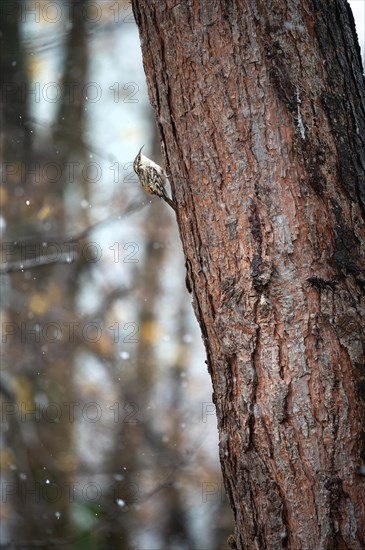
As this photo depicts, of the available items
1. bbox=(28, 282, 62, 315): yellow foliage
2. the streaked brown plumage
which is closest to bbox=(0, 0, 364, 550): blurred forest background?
bbox=(28, 282, 62, 315): yellow foliage

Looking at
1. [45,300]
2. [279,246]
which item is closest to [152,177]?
[279,246]

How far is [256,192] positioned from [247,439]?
2.01ft

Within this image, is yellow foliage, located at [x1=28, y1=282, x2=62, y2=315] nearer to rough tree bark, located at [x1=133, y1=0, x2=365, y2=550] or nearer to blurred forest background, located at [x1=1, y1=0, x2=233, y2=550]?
blurred forest background, located at [x1=1, y1=0, x2=233, y2=550]

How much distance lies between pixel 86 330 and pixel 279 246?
4.17m

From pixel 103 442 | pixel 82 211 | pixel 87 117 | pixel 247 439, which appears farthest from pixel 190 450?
pixel 247 439

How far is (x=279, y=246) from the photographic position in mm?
1519

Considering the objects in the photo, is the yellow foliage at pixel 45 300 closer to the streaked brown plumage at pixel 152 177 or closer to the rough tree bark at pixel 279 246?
the streaked brown plumage at pixel 152 177

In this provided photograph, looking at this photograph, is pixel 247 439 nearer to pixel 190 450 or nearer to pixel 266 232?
pixel 266 232

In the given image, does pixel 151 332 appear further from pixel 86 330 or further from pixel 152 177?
pixel 152 177

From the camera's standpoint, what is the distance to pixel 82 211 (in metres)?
5.59

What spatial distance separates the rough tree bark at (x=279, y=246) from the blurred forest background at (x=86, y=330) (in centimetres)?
377

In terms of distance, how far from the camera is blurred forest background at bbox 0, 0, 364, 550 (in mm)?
5195

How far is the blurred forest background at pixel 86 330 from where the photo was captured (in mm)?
5195

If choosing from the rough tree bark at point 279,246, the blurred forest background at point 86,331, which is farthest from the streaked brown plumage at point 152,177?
the blurred forest background at point 86,331
